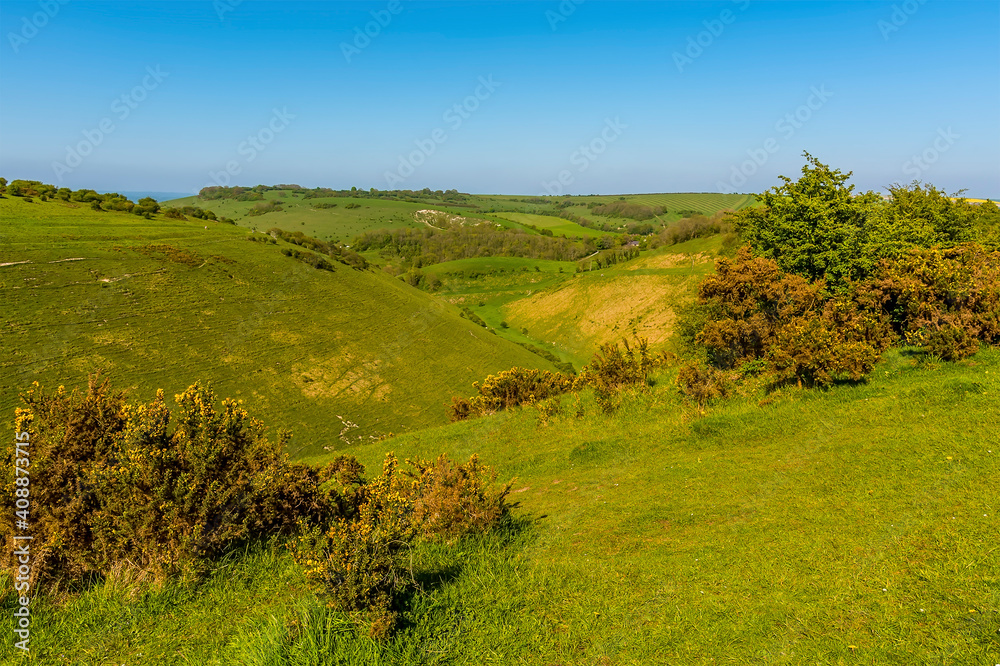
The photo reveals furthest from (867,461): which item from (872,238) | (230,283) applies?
(230,283)

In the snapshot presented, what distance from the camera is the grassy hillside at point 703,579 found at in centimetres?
570

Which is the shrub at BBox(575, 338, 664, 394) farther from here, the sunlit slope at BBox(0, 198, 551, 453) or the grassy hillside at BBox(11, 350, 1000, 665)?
the sunlit slope at BBox(0, 198, 551, 453)

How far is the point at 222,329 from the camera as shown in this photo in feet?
163

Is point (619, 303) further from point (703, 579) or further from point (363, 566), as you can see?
point (363, 566)

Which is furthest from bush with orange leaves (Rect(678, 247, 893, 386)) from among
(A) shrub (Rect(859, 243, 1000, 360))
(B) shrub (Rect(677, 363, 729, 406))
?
(A) shrub (Rect(859, 243, 1000, 360))

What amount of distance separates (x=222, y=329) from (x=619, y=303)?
2268 inches

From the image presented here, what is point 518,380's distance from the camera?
2555 cm

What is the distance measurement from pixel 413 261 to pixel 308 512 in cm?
17555

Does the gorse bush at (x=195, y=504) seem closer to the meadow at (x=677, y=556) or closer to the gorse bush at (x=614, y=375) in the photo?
the meadow at (x=677, y=556)

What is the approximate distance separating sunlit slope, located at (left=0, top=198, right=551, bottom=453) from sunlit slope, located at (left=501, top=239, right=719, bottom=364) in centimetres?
1587

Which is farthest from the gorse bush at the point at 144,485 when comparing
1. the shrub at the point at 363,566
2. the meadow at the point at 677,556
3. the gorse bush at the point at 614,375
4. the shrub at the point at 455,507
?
the gorse bush at the point at 614,375

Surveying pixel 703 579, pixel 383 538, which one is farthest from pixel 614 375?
pixel 383 538

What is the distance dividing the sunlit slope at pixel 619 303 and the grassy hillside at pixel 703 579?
2271 inches

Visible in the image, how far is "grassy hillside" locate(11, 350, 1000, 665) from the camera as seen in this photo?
A: 5699mm
